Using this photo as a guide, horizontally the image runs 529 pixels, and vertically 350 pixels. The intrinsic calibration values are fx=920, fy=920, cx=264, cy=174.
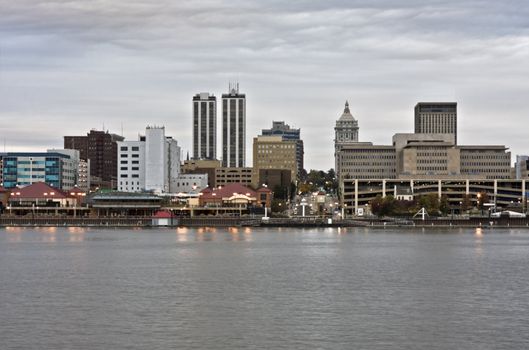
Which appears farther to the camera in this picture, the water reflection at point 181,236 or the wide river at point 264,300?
the water reflection at point 181,236

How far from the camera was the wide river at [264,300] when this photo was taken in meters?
48.3

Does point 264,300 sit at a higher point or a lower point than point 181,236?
lower

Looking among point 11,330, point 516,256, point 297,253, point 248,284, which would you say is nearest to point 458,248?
point 516,256

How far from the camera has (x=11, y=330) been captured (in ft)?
165

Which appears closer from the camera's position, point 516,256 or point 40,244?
point 516,256

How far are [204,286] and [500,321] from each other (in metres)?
25.6

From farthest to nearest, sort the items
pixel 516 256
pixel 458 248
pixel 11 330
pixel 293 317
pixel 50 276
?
pixel 458 248, pixel 516 256, pixel 50 276, pixel 293 317, pixel 11 330

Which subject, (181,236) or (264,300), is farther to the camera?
(181,236)

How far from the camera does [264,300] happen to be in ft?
206

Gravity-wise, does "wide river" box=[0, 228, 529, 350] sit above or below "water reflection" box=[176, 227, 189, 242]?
below

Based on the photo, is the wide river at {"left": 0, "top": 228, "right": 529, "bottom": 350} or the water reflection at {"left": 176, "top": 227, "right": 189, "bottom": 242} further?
the water reflection at {"left": 176, "top": 227, "right": 189, "bottom": 242}

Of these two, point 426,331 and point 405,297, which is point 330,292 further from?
point 426,331

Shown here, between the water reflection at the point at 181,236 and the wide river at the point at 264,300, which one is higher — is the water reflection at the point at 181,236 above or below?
above

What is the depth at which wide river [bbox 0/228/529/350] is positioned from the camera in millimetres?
48281
